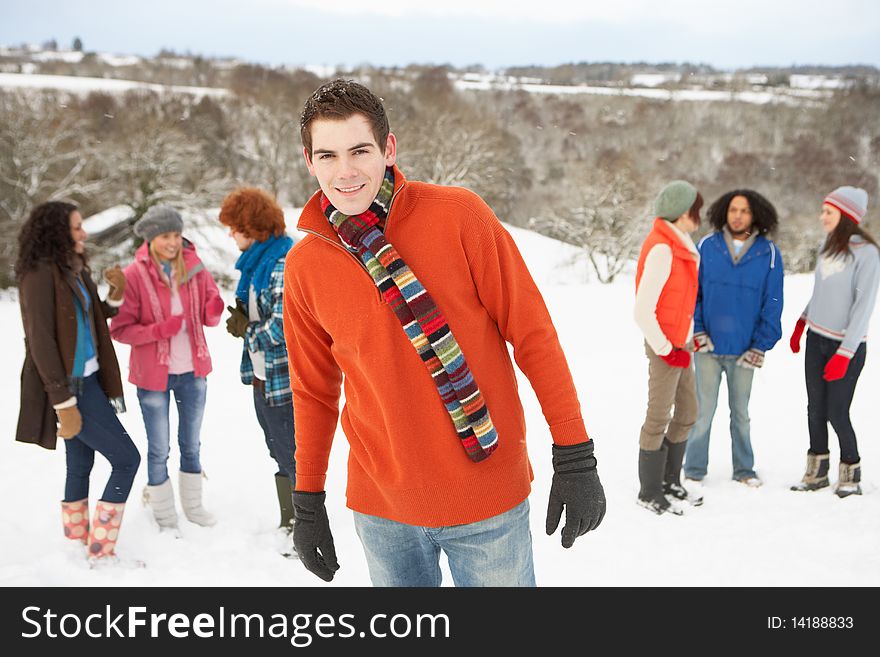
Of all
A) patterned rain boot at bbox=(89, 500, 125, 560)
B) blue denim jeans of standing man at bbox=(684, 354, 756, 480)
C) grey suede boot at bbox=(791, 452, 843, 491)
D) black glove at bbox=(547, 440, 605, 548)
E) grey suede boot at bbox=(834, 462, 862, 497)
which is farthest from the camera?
blue denim jeans of standing man at bbox=(684, 354, 756, 480)

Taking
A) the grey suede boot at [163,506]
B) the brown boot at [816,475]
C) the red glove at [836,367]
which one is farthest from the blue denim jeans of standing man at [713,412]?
the grey suede boot at [163,506]

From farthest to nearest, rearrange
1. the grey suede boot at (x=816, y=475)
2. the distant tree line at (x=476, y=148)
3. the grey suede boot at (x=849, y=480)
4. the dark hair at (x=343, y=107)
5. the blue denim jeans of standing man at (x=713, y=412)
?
the distant tree line at (x=476, y=148), the blue denim jeans of standing man at (x=713, y=412), the grey suede boot at (x=816, y=475), the grey suede boot at (x=849, y=480), the dark hair at (x=343, y=107)

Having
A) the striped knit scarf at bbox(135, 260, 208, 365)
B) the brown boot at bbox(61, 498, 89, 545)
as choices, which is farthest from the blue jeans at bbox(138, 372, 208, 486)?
the brown boot at bbox(61, 498, 89, 545)

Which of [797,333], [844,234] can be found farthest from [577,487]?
[797,333]

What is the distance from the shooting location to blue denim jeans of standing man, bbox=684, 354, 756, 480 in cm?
402

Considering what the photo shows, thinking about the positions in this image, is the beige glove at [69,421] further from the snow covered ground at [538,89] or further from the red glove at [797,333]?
the snow covered ground at [538,89]

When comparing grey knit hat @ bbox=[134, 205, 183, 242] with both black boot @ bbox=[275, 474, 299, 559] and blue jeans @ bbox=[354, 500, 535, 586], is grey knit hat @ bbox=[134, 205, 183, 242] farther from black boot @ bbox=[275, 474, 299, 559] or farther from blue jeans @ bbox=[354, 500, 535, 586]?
blue jeans @ bbox=[354, 500, 535, 586]

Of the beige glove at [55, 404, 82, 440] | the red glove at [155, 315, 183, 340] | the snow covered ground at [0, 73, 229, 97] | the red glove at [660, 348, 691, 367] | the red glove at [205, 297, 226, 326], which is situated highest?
the snow covered ground at [0, 73, 229, 97]

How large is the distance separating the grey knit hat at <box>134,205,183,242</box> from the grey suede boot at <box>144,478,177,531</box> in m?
1.36

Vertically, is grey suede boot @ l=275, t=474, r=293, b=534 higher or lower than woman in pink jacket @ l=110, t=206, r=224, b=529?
lower

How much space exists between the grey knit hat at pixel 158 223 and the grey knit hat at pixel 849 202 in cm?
358

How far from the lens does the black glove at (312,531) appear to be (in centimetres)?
177

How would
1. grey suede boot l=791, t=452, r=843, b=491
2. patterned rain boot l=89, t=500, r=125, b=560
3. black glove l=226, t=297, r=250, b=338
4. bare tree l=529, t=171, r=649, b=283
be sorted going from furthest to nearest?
bare tree l=529, t=171, r=649, b=283 → grey suede boot l=791, t=452, r=843, b=491 → black glove l=226, t=297, r=250, b=338 → patterned rain boot l=89, t=500, r=125, b=560

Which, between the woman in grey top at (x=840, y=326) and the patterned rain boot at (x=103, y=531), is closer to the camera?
the patterned rain boot at (x=103, y=531)
